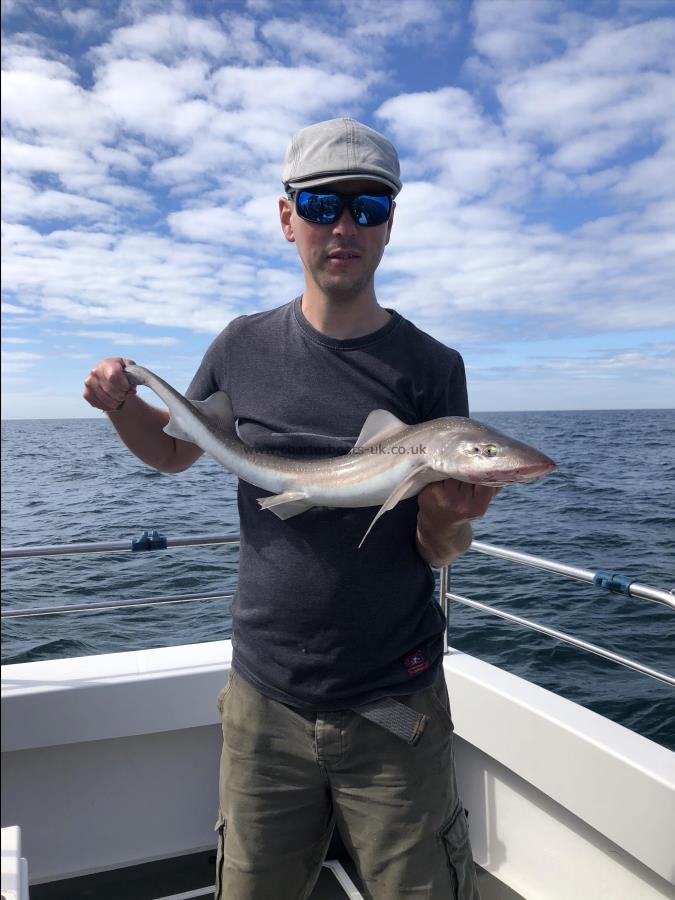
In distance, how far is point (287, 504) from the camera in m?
2.42

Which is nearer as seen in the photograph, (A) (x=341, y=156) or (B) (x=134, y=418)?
(A) (x=341, y=156)

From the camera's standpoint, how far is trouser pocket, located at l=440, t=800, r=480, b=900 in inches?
93.3

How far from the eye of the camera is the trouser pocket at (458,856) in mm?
2369

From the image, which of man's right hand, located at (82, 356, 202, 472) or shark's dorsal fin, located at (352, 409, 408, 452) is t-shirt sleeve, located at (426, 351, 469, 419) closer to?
shark's dorsal fin, located at (352, 409, 408, 452)

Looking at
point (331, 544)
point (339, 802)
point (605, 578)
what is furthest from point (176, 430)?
point (605, 578)

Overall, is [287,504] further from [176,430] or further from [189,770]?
[189,770]

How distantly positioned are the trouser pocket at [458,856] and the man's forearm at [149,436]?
171 centimetres

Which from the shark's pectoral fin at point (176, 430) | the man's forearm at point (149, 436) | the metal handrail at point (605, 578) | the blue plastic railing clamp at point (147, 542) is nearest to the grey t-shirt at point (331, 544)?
the shark's pectoral fin at point (176, 430)

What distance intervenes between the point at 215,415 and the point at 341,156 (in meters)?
1.04

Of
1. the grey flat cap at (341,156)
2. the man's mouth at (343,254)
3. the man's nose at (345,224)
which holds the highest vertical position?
the grey flat cap at (341,156)

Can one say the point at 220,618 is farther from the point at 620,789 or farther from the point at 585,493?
the point at 585,493

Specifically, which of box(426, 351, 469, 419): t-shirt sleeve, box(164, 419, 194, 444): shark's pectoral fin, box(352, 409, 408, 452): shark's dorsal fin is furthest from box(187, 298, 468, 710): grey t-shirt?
box(164, 419, 194, 444): shark's pectoral fin

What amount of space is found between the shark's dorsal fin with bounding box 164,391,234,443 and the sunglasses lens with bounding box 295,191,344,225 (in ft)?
2.43

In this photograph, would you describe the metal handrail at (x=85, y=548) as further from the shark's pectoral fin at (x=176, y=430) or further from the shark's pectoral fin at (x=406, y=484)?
the shark's pectoral fin at (x=406, y=484)
